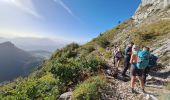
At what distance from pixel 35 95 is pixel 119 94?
12.9ft

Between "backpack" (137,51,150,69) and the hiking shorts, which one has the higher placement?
"backpack" (137,51,150,69)

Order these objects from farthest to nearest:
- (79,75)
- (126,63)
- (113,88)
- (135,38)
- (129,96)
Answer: (135,38) < (126,63) < (79,75) < (113,88) < (129,96)

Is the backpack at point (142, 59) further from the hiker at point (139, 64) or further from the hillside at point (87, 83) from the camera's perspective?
the hillside at point (87, 83)

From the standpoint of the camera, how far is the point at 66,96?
14211mm

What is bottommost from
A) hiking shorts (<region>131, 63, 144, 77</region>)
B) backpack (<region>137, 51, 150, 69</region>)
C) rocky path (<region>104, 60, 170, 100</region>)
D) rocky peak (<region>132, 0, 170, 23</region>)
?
rocky path (<region>104, 60, 170, 100</region>)

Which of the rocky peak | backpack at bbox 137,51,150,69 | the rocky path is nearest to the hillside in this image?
the rocky path

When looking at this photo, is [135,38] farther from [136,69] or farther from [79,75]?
[136,69]

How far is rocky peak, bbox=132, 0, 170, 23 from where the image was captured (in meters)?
42.8

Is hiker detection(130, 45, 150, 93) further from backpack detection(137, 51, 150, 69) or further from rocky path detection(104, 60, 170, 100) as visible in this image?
rocky path detection(104, 60, 170, 100)

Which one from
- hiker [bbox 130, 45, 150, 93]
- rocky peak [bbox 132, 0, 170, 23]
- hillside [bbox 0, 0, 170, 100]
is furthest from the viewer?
rocky peak [bbox 132, 0, 170, 23]

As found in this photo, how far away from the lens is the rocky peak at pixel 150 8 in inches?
1684

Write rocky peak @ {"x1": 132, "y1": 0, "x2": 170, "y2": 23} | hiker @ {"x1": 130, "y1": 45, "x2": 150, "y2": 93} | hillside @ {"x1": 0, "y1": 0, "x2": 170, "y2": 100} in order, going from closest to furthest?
hillside @ {"x1": 0, "y1": 0, "x2": 170, "y2": 100}
hiker @ {"x1": 130, "y1": 45, "x2": 150, "y2": 93}
rocky peak @ {"x1": 132, "y1": 0, "x2": 170, "y2": 23}

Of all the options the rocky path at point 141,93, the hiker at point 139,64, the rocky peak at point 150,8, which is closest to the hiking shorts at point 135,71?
the hiker at point 139,64

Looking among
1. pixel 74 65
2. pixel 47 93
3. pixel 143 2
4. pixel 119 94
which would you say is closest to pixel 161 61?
pixel 74 65
